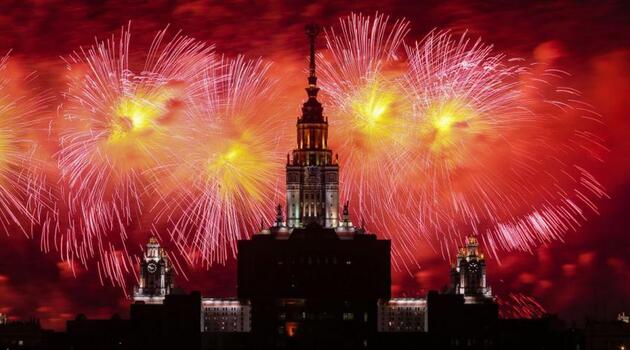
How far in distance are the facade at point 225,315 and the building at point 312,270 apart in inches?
58.7

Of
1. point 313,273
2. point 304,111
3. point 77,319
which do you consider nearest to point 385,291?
point 313,273

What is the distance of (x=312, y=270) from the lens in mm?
196000

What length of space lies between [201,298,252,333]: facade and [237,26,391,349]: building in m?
1.49

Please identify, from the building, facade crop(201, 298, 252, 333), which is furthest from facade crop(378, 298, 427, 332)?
facade crop(201, 298, 252, 333)

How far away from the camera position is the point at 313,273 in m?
196

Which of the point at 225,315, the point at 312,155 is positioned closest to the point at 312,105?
the point at 312,155

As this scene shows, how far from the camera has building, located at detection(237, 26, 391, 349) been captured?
192750 mm

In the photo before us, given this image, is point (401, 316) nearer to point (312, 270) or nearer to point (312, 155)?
point (312, 270)

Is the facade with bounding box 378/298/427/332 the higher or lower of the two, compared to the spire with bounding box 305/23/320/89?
lower

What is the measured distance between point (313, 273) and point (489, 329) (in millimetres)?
20844

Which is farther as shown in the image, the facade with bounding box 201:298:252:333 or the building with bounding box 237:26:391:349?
the facade with bounding box 201:298:252:333

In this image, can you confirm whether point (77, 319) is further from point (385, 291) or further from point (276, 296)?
point (385, 291)

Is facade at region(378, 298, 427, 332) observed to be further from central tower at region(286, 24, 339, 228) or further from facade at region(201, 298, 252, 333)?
facade at region(201, 298, 252, 333)

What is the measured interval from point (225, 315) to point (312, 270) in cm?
1116
